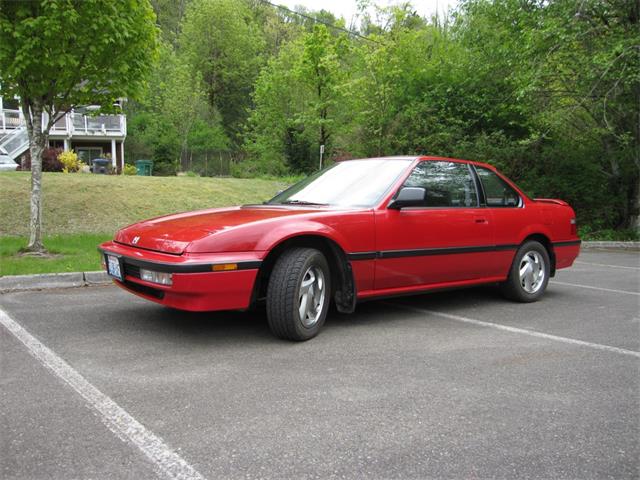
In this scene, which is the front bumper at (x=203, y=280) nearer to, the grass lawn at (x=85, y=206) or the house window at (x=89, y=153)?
the grass lawn at (x=85, y=206)

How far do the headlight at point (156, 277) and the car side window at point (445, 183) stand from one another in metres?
2.33

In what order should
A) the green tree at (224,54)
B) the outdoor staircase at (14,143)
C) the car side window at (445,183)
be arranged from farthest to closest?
the green tree at (224,54) → the outdoor staircase at (14,143) → the car side window at (445,183)

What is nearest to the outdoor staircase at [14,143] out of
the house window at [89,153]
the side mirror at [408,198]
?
the house window at [89,153]

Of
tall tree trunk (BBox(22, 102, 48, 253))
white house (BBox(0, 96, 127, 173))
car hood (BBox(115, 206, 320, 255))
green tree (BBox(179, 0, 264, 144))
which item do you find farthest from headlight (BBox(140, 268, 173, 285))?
green tree (BBox(179, 0, 264, 144))

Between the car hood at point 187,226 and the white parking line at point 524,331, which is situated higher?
the car hood at point 187,226

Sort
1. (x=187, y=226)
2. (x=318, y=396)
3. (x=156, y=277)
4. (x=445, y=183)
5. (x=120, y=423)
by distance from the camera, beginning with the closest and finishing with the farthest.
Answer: (x=120, y=423) < (x=318, y=396) < (x=156, y=277) < (x=187, y=226) < (x=445, y=183)

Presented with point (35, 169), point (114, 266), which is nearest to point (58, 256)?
point (35, 169)

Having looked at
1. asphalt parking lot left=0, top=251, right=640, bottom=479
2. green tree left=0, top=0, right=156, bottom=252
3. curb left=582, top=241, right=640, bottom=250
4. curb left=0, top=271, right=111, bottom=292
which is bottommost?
curb left=582, top=241, right=640, bottom=250

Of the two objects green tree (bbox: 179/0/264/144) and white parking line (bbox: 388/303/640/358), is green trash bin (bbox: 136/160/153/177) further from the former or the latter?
white parking line (bbox: 388/303/640/358)

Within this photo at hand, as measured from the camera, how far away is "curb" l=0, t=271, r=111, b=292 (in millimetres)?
6133

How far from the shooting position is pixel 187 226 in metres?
4.29

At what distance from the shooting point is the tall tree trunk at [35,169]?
802 cm

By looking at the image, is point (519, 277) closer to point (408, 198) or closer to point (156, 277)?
point (408, 198)

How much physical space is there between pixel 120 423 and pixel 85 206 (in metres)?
10.1
